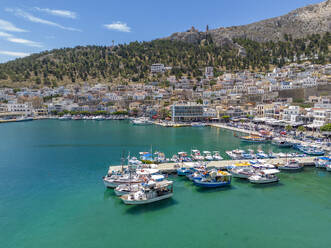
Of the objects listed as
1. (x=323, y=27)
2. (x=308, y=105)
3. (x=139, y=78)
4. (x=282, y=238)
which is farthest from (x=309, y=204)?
(x=323, y=27)

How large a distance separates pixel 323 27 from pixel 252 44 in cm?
4635

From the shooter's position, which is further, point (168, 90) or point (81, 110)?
point (168, 90)

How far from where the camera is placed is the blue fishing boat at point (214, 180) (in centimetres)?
2292

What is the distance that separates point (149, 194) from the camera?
19.6 m

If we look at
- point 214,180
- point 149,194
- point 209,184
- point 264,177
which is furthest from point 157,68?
point 149,194

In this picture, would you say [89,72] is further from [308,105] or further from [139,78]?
[308,105]

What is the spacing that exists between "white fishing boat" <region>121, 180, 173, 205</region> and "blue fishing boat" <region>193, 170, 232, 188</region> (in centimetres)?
364

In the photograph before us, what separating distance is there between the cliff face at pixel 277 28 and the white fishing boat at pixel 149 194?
15896 centimetres

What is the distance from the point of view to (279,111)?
214ft

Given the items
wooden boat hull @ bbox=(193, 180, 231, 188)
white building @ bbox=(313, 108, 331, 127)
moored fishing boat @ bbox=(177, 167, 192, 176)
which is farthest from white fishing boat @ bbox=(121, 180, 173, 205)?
white building @ bbox=(313, 108, 331, 127)

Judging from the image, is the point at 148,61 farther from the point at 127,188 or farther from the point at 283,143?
the point at 127,188

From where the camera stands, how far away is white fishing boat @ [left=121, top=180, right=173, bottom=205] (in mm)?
19203

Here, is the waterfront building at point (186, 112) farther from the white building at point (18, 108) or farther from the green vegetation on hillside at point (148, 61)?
the white building at point (18, 108)

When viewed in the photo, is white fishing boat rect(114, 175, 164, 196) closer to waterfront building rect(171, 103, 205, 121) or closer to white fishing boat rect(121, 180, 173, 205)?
white fishing boat rect(121, 180, 173, 205)
